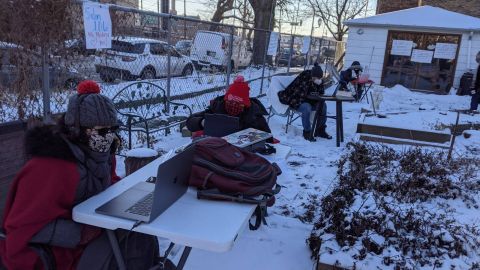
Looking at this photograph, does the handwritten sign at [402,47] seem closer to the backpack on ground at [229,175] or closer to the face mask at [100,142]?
the backpack on ground at [229,175]

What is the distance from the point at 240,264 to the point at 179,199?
1138 mm

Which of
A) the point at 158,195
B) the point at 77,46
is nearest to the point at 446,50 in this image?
the point at 77,46

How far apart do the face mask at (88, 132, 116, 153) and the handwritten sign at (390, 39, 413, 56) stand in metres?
13.9

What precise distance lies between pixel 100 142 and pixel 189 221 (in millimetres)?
602

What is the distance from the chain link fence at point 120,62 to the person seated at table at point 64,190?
1.86 meters

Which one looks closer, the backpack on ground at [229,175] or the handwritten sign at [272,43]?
the backpack on ground at [229,175]

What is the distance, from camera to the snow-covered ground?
9.50 ft

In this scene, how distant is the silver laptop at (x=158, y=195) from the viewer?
5.52 feet

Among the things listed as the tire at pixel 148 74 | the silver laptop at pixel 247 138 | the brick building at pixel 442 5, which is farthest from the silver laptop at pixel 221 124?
the brick building at pixel 442 5

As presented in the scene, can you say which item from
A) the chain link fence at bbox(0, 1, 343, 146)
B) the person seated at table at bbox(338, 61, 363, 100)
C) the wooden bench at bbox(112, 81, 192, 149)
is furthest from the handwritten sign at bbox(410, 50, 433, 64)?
the wooden bench at bbox(112, 81, 192, 149)

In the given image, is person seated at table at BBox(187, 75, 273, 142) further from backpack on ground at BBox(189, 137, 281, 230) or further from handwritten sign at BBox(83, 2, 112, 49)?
backpack on ground at BBox(189, 137, 281, 230)

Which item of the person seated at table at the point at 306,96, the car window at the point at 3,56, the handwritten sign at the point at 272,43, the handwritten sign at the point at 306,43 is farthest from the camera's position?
the handwritten sign at the point at 306,43

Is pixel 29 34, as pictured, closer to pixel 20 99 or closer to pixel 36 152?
pixel 20 99

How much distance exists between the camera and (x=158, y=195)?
1684 mm
